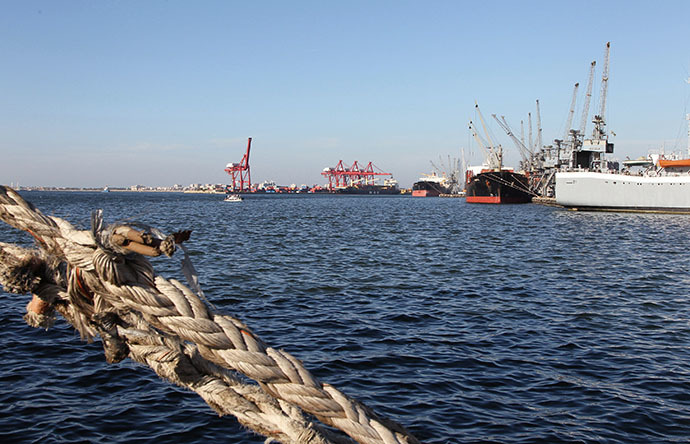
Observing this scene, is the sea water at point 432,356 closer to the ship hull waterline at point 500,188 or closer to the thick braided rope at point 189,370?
the thick braided rope at point 189,370

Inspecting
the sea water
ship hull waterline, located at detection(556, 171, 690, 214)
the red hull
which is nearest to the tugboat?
the red hull

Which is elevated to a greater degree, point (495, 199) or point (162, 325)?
point (162, 325)

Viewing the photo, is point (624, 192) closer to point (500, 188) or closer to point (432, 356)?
point (500, 188)

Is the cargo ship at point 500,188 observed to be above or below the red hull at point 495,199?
above

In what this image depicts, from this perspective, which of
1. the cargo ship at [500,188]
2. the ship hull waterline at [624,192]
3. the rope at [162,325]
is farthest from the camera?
the cargo ship at [500,188]

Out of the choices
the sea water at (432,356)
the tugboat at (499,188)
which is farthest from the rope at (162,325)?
the tugboat at (499,188)

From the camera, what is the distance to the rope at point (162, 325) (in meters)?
2.52

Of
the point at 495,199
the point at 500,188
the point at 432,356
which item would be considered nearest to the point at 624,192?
the point at 500,188

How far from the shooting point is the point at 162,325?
8.36 ft

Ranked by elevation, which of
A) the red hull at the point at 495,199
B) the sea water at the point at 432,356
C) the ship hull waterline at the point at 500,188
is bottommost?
the sea water at the point at 432,356

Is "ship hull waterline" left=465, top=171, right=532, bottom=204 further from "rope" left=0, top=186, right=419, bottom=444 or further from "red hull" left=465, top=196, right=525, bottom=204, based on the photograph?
"rope" left=0, top=186, right=419, bottom=444

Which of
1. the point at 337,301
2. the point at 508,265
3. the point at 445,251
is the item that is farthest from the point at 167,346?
the point at 445,251

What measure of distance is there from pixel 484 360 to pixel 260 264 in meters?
16.6

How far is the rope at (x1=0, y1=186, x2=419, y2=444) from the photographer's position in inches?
99.3
